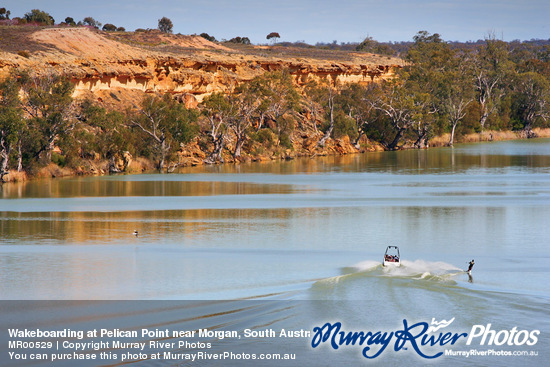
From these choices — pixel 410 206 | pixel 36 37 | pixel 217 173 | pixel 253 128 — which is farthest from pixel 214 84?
pixel 410 206

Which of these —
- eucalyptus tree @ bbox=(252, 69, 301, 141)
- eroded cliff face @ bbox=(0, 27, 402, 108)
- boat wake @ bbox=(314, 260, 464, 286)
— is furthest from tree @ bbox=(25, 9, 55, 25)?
boat wake @ bbox=(314, 260, 464, 286)

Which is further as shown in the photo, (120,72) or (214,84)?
(214,84)

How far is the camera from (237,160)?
6469 centimetres

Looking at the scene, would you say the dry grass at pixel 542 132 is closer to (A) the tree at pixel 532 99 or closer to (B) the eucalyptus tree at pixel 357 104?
(A) the tree at pixel 532 99

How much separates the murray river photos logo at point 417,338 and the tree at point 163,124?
42.3 m

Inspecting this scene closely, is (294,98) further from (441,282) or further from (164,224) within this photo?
(441,282)

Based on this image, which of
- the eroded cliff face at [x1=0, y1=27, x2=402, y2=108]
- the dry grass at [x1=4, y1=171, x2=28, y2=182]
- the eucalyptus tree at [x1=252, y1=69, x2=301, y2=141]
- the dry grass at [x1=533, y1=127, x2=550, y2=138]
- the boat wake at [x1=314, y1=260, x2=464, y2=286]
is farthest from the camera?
the dry grass at [x1=533, y1=127, x2=550, y2=138]

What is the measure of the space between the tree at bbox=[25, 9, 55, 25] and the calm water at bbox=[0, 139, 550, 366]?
51.1 m

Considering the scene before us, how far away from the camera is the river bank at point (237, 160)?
1894 inches

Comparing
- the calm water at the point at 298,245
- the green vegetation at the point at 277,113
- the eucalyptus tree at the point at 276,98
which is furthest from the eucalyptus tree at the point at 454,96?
the calm water at the point at 298,245

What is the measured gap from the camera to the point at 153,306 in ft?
49.2

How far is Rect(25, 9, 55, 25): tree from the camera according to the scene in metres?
90.7

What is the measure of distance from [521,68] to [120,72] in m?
65.7

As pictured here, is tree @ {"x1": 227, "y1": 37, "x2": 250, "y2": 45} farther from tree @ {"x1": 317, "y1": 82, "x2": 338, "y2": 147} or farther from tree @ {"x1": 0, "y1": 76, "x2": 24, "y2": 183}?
tree @ {"x1": 0, "y1": 76, "x2": 24, "y2": 183}
